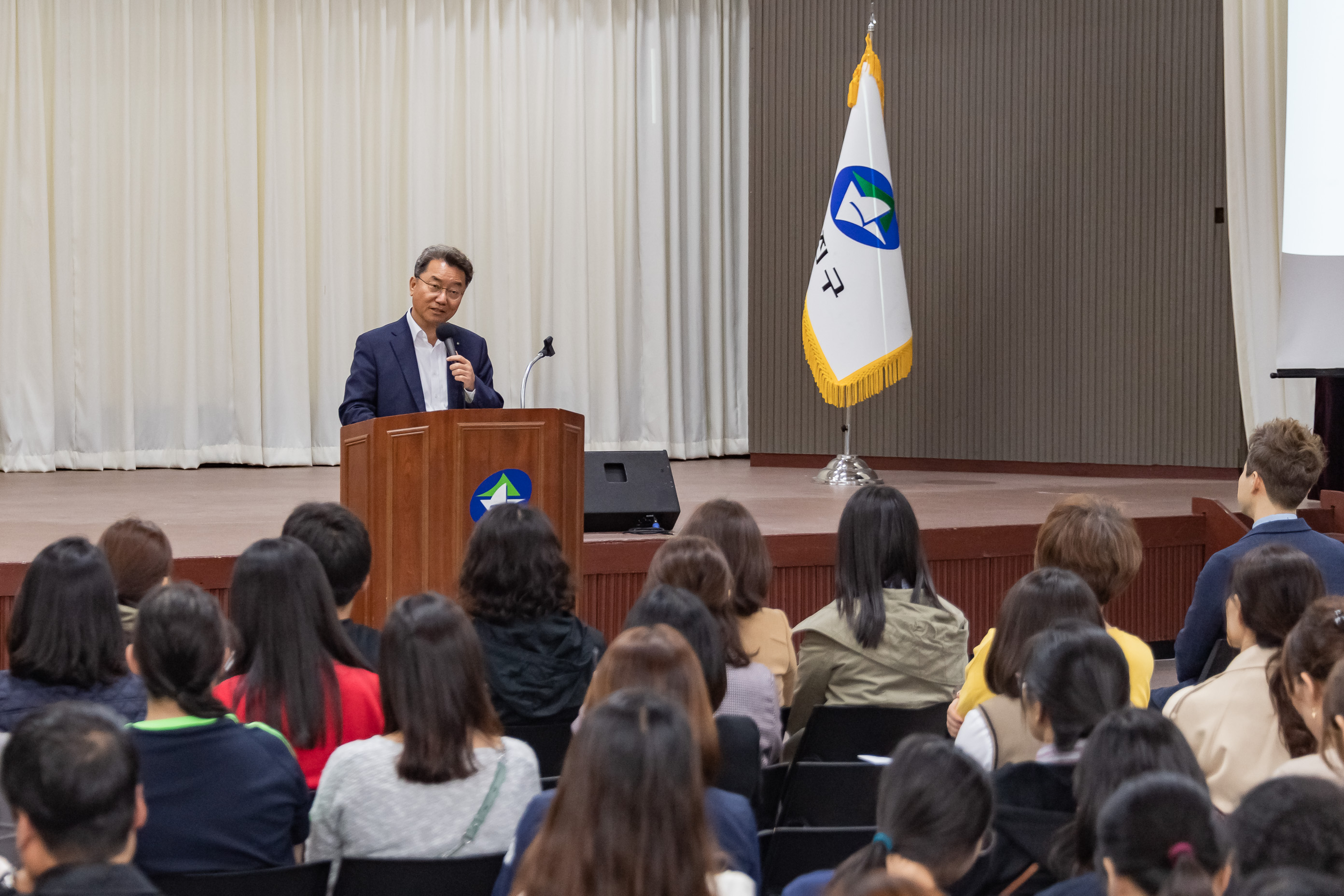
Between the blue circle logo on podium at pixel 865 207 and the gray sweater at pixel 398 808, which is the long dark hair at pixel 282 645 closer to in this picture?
the gray sweater at pixel 398 808

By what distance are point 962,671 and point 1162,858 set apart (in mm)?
1732

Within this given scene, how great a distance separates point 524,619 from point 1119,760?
1.32 m

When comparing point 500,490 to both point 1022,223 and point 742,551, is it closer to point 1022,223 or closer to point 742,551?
point 742,551

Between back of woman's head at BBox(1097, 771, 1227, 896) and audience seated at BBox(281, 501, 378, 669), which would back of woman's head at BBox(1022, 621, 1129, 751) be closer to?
back of woman's head at BBox(1097, 771, 1227, 896)

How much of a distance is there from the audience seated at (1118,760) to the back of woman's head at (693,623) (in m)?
0.70

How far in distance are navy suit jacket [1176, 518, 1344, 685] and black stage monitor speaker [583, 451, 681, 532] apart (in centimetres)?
225

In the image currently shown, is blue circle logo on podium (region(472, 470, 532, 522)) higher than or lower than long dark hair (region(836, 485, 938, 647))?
higher

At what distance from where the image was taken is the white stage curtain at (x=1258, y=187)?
6.51 meters

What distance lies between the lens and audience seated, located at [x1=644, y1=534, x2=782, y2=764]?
2559mm

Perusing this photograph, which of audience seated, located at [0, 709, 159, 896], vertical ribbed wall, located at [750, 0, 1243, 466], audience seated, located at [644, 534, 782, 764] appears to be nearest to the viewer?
audience seated, located at [0, 709, 159, 896]

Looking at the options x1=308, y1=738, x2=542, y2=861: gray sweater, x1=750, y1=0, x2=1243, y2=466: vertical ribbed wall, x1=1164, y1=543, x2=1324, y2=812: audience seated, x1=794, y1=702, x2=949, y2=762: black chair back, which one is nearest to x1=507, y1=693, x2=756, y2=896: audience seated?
Answer: x1=308, y1=738, x2=542, y2=861: gray sweater

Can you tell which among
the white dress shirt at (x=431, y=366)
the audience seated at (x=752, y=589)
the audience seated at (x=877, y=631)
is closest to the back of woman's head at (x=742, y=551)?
the audience seated at (x=752, y=589)

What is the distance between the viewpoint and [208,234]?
872 cm

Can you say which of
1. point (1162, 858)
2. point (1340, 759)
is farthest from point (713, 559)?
point (1162, 858)
